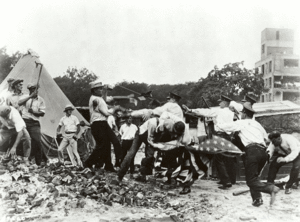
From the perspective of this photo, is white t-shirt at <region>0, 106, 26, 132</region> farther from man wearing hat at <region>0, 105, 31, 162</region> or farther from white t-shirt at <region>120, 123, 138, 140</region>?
white t-shirt at <region>120, 123, 138, 140</region>

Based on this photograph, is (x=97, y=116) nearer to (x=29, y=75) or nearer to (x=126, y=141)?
(x=126, y=141)

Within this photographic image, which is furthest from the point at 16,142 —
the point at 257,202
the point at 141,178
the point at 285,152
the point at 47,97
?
the point at 47,97

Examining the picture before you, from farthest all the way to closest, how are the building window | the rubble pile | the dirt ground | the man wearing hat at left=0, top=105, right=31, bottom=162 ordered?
the building window → the man wearing hat at left=0, top=105, right=31, bottom=162 → the rubble pile → the dirt ground

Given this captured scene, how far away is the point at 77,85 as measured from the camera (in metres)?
23.3

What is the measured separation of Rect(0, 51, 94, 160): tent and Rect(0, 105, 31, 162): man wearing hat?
3.70 m

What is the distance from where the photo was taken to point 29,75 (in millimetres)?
10023

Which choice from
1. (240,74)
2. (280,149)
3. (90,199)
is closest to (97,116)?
(90,199)

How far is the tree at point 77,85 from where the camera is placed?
72.2ft

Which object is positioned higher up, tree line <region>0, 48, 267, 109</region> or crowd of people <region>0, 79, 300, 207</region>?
tree line <region>0, 48, 267, 109</region>

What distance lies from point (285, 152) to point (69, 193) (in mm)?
3417

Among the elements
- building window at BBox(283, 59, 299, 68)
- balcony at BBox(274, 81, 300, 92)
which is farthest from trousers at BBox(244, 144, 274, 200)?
building window at BBox(283, 59, 299, 68)

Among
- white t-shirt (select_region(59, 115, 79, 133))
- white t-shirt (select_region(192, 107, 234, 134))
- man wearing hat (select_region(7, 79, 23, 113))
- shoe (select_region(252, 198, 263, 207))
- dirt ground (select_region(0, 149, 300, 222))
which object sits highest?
man wearing hat (select_region(7, 79, 23, 113))

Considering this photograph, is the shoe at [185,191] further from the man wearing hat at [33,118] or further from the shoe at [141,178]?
the man wearing hat at [33,118]

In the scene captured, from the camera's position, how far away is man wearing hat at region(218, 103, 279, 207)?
180 inches
